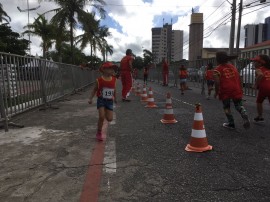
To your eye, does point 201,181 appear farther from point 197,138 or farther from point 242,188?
point 197,138

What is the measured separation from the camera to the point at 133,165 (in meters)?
4.58

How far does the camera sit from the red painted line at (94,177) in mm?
3526

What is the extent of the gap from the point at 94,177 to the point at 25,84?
227 inches

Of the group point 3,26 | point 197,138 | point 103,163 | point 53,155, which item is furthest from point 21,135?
point 3,26

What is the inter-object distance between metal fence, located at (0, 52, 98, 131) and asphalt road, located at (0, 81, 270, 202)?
33.9 inches

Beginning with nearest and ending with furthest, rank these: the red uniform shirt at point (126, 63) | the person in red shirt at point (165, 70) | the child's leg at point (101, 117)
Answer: the child's leg at point (101, 117)
the red uniform shirt at point (126, 63)
the person in red shirt at point (165, 70)

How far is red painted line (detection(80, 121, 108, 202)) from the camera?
11.6 ft

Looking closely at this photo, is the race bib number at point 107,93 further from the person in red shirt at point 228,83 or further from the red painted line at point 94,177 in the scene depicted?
the person in red shirt at point 228,83

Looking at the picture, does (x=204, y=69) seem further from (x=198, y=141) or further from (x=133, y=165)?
(x=133, y=165)

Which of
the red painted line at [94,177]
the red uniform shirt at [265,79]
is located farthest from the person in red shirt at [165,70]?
the red painted line at [94,177]

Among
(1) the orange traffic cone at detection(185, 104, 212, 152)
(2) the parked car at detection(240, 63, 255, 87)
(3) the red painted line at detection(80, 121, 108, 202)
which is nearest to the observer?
(3) the red painted line at detection(80, 121, 108, 202)

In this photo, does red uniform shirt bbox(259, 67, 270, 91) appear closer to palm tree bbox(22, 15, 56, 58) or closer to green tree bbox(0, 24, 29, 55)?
palm tree bbox(22, 15, 56, 58)

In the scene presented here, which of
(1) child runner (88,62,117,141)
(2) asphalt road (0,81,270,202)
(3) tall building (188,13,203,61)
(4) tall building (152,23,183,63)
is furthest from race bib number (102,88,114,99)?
(4) tall building (152,23,183,63)

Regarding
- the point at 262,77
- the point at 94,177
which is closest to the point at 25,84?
the point at 94,177
